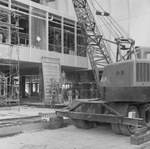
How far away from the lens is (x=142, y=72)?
32.4 ft

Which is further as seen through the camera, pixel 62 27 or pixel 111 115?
pixel 62 27

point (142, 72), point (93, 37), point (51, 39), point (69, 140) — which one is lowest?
point (69, 140)

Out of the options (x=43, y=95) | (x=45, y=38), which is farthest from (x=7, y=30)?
(x=43, y=95)

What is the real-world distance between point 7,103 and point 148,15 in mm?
16770

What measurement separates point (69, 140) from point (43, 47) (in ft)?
64.4

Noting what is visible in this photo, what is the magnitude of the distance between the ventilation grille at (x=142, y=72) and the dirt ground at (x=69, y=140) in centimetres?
229

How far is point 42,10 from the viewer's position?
1088 inches

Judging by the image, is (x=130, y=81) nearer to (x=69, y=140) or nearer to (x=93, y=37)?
(x=69, y=140)

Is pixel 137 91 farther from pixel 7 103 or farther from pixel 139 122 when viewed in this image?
pixel 7 103

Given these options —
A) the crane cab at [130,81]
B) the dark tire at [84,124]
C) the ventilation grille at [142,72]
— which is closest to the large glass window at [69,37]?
the dark tire at [84,124]

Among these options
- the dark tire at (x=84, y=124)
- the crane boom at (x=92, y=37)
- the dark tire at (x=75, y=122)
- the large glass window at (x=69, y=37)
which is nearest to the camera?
the dark tire at (x=84, y=124)

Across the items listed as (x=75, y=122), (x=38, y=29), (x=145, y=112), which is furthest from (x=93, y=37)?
(x=145, y=112)

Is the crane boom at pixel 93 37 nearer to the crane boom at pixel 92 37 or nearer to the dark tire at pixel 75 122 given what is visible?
the crane boom at pixel 92 37

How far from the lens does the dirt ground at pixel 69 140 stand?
28.1 ft
